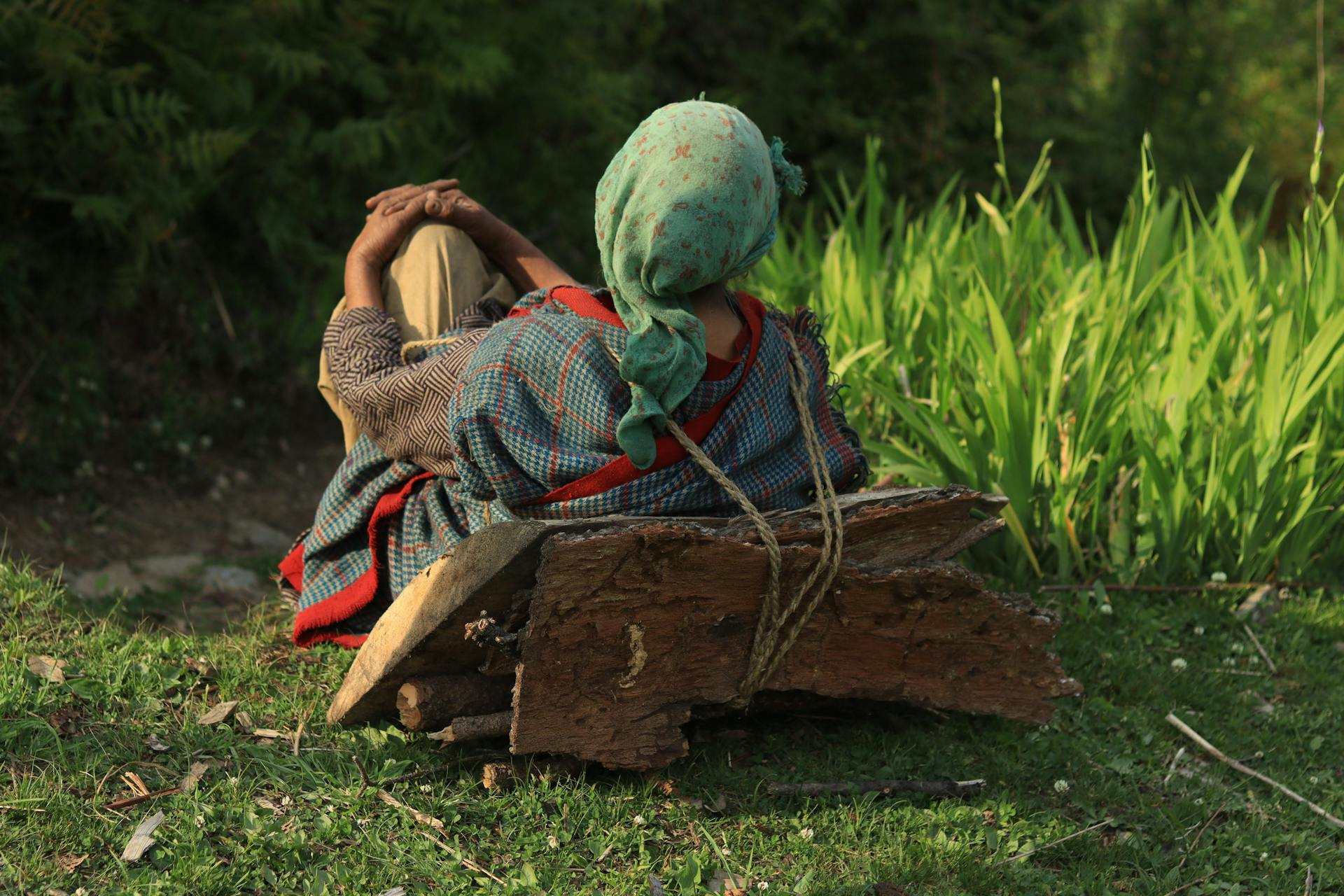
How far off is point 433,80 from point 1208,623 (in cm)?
422

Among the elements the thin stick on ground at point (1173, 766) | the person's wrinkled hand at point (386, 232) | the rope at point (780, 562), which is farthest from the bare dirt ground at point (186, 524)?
the thin stick on ground at point (1173, 766)

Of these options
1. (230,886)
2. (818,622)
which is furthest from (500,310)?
(230,886)

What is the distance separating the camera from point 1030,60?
8633mm

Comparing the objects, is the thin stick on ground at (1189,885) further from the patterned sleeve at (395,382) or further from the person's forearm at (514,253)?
the person's forearm at (514,253)

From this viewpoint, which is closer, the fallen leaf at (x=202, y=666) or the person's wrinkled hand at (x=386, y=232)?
the fallen leaf at (x=202, y=666)

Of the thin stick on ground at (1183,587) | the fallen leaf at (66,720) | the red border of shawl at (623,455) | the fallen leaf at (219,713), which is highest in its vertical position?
the red border of shawl at (623,455)

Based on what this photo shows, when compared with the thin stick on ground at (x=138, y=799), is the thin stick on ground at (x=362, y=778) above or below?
below

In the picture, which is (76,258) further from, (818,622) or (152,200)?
(818,622)

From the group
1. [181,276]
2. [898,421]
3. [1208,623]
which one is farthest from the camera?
[181,276]

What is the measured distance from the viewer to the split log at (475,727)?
90.5 inches

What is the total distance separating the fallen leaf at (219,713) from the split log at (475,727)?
547mm

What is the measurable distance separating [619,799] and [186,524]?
309cm

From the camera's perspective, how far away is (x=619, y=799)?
2391 mm

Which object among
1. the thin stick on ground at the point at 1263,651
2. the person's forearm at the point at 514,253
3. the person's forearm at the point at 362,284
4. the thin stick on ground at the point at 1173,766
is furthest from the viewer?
the thin stick on ground at the point at 1263,651
